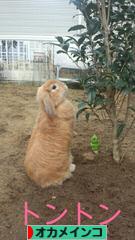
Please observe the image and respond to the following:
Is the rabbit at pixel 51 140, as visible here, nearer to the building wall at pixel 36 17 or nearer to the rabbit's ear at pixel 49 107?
the rabbit's ear at pixel 49 107

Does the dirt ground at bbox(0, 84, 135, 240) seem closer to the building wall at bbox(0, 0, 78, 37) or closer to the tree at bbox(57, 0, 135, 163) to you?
the tree at bbox(57, 0, 135, 163)

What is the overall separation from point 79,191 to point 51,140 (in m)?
0.47

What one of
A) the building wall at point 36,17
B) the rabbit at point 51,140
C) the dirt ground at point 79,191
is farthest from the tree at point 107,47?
the building wall at point 36,17

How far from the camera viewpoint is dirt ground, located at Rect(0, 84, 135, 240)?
2.17 m

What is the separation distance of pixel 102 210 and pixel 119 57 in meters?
1.17

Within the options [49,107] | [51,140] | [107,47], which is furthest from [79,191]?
[107,47]

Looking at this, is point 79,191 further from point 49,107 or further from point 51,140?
point 49,107

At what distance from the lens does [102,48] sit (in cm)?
254

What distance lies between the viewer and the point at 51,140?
2.56 metres

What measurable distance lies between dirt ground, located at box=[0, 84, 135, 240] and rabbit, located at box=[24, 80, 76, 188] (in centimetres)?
10

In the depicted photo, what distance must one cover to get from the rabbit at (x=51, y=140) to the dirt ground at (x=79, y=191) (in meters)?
0.10

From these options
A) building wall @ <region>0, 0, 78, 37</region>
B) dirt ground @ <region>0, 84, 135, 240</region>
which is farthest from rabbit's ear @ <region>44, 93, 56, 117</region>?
building wall @ <region>0, 0, 78, 37</region>

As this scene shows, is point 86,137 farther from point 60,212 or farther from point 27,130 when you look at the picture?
point 60,212

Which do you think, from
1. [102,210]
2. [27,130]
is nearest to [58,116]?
[102,210]
